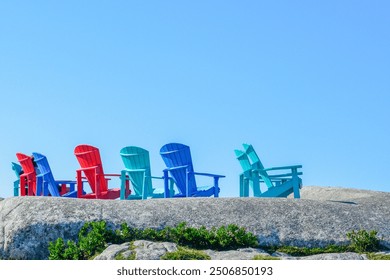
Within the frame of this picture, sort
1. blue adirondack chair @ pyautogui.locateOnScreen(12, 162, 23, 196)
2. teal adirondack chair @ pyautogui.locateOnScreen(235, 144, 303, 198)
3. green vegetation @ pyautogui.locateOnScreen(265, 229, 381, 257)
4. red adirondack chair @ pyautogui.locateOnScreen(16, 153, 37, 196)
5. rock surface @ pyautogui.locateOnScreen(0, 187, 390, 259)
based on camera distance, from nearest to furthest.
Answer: green vegetation @ pyautogui.locateOnScreen(265, 229, 381, 257) < rock surface @ pyautogui.locateOnScreen(0, 187, 390, 259) < teal adirondack chair @ pyautogui.locateOnScreen(235, 144, 303, 198) < red adirondack chair @ pyautogui.locateOnScreen(16, 153, 37, 196) < blue adirondack chair @ pyautogui.locateOnScreen(12, 162, 23, 196)

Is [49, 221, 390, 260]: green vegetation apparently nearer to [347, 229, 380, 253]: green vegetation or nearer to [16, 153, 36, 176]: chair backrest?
[347, 229, 380, 253]: green vegetation

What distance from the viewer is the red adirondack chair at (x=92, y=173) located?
14852 mm

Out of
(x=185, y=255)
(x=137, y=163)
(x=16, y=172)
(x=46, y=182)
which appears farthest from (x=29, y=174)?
(x=185, y=255)

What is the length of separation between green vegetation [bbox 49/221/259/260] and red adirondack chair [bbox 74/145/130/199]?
4705mm

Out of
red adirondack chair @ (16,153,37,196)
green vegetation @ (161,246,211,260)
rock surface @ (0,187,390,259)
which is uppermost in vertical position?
red adirondack chair @ (16,153,37,196)

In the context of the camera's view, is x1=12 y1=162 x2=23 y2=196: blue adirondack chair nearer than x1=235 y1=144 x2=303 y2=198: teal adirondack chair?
No

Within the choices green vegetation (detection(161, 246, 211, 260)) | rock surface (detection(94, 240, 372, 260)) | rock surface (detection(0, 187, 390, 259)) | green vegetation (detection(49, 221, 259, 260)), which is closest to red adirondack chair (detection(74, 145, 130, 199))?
rock surface (detection(0, 187, 390, 259))

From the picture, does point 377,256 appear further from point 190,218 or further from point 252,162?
point 252,162

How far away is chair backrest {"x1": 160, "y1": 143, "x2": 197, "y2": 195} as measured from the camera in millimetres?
13969

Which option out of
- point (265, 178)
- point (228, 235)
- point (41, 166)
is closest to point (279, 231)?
point (228, 235)

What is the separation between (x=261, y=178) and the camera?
48.5ft

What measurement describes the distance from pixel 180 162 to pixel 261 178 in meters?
1.94
